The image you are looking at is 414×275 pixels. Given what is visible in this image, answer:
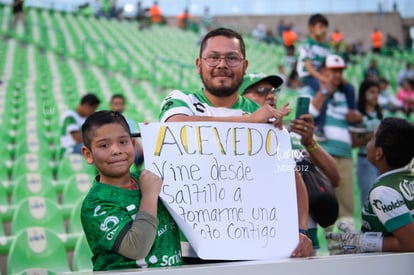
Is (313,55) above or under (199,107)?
above

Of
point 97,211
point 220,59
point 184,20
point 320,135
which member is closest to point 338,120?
point 320,135

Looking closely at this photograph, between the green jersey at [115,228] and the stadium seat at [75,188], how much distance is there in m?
2.87

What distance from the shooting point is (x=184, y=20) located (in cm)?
2161

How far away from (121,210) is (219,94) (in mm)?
665

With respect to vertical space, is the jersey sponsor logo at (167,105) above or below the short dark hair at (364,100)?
below

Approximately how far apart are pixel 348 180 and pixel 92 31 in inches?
558

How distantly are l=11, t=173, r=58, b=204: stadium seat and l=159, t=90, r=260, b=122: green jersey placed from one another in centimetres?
242

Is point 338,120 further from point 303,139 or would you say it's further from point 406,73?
point 406,73

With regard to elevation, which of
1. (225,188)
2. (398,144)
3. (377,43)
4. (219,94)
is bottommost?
(225,188)

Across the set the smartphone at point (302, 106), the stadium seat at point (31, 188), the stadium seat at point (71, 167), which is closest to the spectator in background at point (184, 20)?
the stadium seat at point (71, 167)

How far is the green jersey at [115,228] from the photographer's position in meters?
2.16

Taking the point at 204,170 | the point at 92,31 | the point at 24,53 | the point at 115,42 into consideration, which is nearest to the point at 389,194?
the point at 204,170

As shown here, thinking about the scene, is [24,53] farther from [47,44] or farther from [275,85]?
[275,85]

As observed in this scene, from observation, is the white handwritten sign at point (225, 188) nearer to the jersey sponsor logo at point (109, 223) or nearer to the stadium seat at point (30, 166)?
the jersey sponsor logo at point (109, 223)
